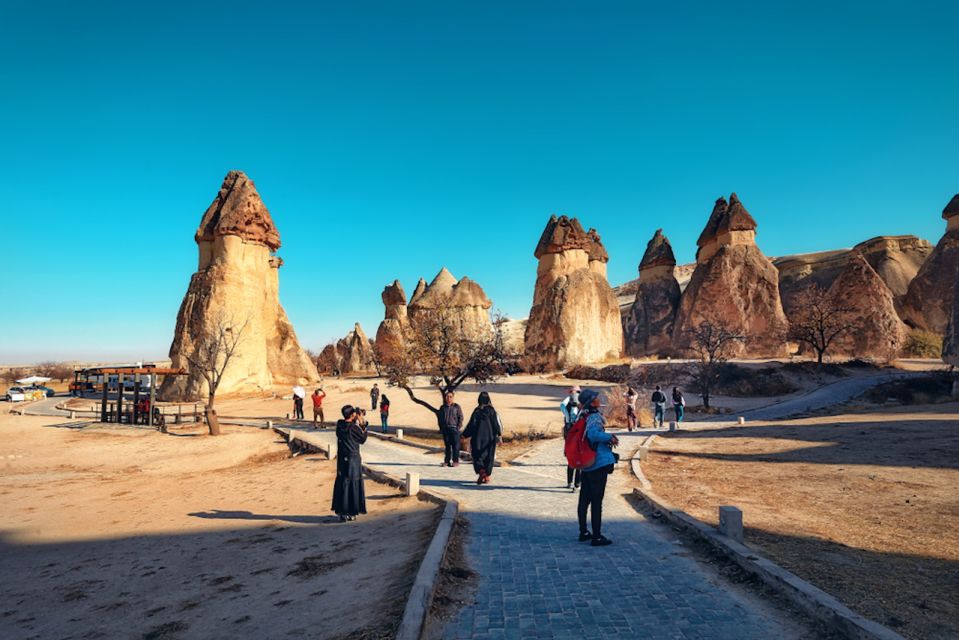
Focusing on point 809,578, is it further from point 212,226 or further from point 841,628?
point 212,226

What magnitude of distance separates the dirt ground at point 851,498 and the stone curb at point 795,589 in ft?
1.04

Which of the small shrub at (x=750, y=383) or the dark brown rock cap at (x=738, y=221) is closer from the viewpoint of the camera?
the small shrub at (x=750, y=383)

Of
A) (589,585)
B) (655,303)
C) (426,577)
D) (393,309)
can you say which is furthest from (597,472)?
(393,309)

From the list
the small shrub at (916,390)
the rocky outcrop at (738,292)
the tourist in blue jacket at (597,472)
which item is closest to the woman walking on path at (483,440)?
the tourist in blue jacket at (597,472)

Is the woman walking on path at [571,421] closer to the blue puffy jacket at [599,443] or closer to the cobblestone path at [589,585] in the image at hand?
the cobblestone path at [589,585]

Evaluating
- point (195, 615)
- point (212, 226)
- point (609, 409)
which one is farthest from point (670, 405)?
point (212, 226)

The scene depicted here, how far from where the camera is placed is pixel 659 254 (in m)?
45.4

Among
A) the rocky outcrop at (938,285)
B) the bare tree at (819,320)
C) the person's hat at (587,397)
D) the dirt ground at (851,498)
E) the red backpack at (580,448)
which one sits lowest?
the dirt ground at (851,498)

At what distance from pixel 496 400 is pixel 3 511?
17.8 m

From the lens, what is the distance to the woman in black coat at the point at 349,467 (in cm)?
725

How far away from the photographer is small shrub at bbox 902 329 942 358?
32.9 meters

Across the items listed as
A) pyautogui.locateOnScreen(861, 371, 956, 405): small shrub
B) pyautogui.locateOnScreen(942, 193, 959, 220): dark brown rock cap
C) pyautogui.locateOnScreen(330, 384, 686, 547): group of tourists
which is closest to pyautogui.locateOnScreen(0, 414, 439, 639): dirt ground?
pyautogui.locateOnScreen(330, 384, 686, 547): group of tourists

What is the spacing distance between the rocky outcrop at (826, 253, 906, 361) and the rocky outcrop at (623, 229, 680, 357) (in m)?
12.3

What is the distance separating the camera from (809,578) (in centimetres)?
445
